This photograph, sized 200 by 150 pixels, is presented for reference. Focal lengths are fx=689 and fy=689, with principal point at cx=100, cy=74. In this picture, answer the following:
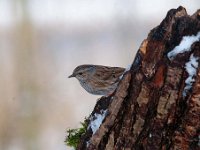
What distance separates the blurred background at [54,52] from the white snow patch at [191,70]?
16.4 ft

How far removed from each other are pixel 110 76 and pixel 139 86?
3.28m

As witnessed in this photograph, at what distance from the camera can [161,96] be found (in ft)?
9.95

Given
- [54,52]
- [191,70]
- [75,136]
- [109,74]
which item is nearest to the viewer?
[191,70]

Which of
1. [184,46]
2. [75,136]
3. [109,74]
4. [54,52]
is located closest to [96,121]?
[75,136]

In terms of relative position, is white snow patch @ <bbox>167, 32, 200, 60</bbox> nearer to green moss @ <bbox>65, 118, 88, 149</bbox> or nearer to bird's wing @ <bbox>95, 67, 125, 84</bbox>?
green moss @ <bbox>65, 118, 88, 149</bbox>

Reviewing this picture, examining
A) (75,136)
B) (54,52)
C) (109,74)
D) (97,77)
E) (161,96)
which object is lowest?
(161,96)

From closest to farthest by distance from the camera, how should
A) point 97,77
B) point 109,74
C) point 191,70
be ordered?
point 191,70
point 109,74
point 97,77

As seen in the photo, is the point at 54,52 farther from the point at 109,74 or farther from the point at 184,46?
the point at 184,46

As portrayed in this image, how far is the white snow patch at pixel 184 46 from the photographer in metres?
3.00

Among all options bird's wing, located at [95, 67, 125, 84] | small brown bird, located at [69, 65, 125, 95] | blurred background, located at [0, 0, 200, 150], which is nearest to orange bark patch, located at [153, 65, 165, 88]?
bird's wing, located at [95, 67, 125, 84]

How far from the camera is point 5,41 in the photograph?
414 inches

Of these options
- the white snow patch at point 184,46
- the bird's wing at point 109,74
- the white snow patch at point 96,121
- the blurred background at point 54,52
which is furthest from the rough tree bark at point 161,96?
the blurred background at point 54,52

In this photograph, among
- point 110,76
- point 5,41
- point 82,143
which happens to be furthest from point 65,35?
point 82,143

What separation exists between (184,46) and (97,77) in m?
3.71
